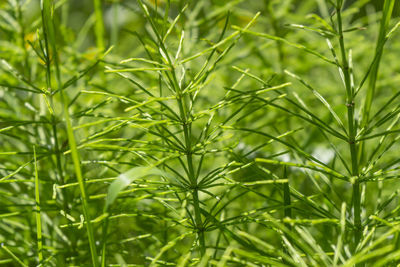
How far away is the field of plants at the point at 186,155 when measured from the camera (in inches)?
21.8

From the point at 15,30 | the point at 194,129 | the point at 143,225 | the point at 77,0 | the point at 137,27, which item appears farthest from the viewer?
the point at 77,0

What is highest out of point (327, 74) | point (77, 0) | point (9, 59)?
point (77, 0)

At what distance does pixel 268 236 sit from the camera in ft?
3.05

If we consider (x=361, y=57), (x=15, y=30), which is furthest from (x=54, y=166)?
(x=361, y=57)

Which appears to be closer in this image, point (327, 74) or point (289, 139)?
point (289, 139)

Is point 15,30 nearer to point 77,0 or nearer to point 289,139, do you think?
point 289,139

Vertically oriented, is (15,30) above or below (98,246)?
above

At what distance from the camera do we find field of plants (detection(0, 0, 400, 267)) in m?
0.55

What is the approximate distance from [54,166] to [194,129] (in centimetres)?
51

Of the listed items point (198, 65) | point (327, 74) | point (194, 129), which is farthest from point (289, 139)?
point (327, 74)

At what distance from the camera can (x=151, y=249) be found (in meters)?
0.78

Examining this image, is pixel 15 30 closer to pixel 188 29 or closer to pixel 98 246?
pixel 188 29

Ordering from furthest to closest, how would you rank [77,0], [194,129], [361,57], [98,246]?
[77,0] < [361,57] < [194,129] < [98,246]

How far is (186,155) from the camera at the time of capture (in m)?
0.61
